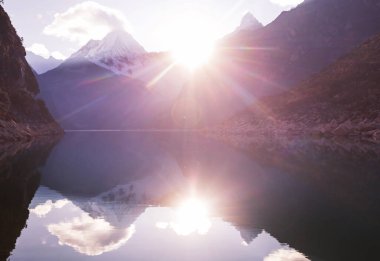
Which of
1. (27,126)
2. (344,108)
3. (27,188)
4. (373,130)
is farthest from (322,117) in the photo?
(27,188)

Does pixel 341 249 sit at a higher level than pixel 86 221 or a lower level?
lower

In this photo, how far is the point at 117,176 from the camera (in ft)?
145

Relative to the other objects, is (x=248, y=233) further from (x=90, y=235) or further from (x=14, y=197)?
(x=14, y=197)

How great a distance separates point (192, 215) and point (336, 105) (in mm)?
125770

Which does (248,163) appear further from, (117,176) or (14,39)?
(14,39)

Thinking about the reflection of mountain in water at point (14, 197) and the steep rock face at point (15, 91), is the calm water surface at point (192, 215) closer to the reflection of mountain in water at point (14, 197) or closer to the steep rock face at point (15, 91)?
the reflection of mountain in water at point (14, 197)

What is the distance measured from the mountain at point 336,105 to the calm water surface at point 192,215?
70.9 metres

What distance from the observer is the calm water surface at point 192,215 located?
17.5m

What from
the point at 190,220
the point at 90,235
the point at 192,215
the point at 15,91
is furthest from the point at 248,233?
the point at 15,91

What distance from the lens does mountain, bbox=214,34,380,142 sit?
119625 millimetres

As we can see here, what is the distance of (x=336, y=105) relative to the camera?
14038cm

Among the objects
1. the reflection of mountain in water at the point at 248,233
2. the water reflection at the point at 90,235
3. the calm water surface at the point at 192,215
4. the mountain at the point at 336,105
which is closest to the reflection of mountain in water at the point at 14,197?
the calm water surface at the point at 192,215

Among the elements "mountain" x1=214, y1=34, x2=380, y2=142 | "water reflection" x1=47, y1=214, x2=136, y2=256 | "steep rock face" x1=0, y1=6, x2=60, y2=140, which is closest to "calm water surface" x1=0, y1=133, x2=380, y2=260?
"water reflection" x1=47, y1=214, x2=136, y2=256

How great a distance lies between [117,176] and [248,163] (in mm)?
17592
